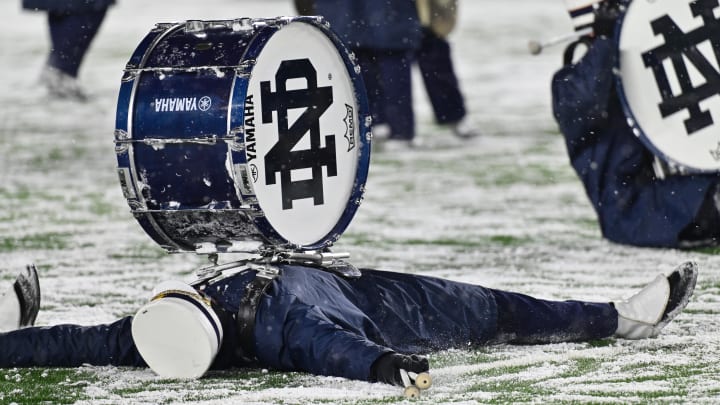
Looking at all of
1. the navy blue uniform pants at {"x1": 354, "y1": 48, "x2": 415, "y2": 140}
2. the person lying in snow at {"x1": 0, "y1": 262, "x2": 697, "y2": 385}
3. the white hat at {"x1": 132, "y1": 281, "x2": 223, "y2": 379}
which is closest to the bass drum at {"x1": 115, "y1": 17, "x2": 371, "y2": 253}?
the person lying in snow at {"x1": 0, "y1": 262, "x2": 697, "y2": 385}

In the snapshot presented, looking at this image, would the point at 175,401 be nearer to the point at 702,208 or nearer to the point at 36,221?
the point at 702,208

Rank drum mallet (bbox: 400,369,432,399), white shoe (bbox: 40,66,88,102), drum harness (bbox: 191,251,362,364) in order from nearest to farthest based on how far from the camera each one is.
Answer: drum mallet (bbox: 400,369,432,399), drum harness (bbox: 191,251,362,364), white shoe (bbox: 40,66,88,102)

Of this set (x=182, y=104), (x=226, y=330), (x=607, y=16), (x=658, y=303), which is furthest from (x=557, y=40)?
(x=226, y=330)

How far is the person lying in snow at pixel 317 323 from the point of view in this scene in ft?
12.5

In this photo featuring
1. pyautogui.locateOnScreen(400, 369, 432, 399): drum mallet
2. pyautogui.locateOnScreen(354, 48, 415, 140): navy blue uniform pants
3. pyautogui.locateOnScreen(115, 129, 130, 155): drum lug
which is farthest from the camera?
pyautogui.locateOnScreen(354, 48, 415, 140): navy blue uniform pants

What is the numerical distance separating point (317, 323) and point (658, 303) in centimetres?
105

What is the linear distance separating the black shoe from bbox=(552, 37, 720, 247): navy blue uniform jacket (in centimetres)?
242

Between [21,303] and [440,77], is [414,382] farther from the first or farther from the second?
[440,77]

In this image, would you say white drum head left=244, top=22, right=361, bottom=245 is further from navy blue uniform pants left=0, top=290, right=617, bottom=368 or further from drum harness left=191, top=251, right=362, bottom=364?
navy blue uniform pants left=0, top=290, right=617, bottom=368

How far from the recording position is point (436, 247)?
6297mm

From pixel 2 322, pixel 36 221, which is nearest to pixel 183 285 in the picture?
pixel 2 322

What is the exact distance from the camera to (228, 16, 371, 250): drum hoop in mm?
4035

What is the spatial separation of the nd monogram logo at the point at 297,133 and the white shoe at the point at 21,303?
0.79 meters

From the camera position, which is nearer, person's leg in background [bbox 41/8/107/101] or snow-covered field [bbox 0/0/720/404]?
snow-covered field [bbox 0/0/720/404]
